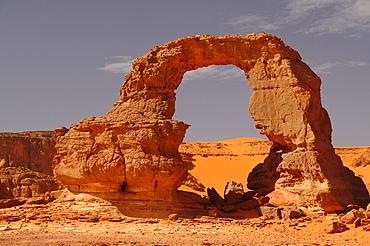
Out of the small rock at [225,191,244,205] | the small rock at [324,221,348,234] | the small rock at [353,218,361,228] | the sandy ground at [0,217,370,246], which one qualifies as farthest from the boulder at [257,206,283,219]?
the small rock at [353,218,361,228]

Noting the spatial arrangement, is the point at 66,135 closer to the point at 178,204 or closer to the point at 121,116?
the point at 121,116

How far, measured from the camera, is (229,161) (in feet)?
152

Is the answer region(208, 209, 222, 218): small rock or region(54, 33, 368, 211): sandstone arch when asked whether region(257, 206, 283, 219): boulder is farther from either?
region(208, 209, 222, 218): small rock

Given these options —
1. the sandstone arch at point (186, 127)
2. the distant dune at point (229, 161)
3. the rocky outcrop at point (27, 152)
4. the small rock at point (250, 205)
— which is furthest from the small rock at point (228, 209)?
the rocky outcrop at point (27, 152)

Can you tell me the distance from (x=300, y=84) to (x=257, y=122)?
216 centimetres

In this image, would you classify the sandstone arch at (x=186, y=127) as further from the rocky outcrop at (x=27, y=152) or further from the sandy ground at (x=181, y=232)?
the rocky outcrop at (x=27, y=152)

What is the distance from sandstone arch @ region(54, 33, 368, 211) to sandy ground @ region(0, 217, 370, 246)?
6.23 ft

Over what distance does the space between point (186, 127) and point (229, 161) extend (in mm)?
25580

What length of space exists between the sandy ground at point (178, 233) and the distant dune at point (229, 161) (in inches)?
536

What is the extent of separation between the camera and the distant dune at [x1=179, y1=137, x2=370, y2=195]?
1528 inches

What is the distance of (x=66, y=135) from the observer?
20922 millimetres

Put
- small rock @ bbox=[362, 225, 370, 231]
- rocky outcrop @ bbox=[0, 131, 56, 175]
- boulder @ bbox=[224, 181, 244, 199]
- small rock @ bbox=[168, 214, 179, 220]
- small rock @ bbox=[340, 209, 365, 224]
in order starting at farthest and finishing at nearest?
rocky outcrop @ bbox=[0, 131, 56, 175] → boulder @ bbox=[224, 181, 244, 199] → small rock @ bbox=[168, 214, 179, 220] → small rock @ bbox=[340, 209, 365, 224] → small rock @ bbox=[362, 225, 370, 231]

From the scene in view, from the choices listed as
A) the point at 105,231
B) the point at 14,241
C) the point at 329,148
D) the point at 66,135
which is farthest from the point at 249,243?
the point at 66,135

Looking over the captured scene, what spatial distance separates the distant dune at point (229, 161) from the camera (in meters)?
38.8
